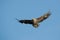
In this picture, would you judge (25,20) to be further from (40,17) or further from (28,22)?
(40,17)

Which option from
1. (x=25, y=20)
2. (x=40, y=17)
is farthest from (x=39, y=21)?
(x=25, y=20)

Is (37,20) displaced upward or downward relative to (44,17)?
downward

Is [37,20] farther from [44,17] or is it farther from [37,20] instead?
[44,17]

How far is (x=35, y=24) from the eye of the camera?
26188mm

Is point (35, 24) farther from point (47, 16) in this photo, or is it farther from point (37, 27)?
point (47, 16)

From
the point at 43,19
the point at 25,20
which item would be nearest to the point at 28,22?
the point at 25,20

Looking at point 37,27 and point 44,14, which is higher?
point 44,14

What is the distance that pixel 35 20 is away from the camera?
85.1 feet

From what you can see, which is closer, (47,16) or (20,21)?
(47,16)

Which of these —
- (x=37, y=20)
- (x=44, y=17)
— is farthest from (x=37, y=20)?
(x=44, y=17)

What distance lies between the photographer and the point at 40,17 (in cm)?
2586

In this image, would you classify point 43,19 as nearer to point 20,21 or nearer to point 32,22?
point 32,22

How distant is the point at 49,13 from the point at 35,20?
2.18 m

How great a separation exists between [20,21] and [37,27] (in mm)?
2977
